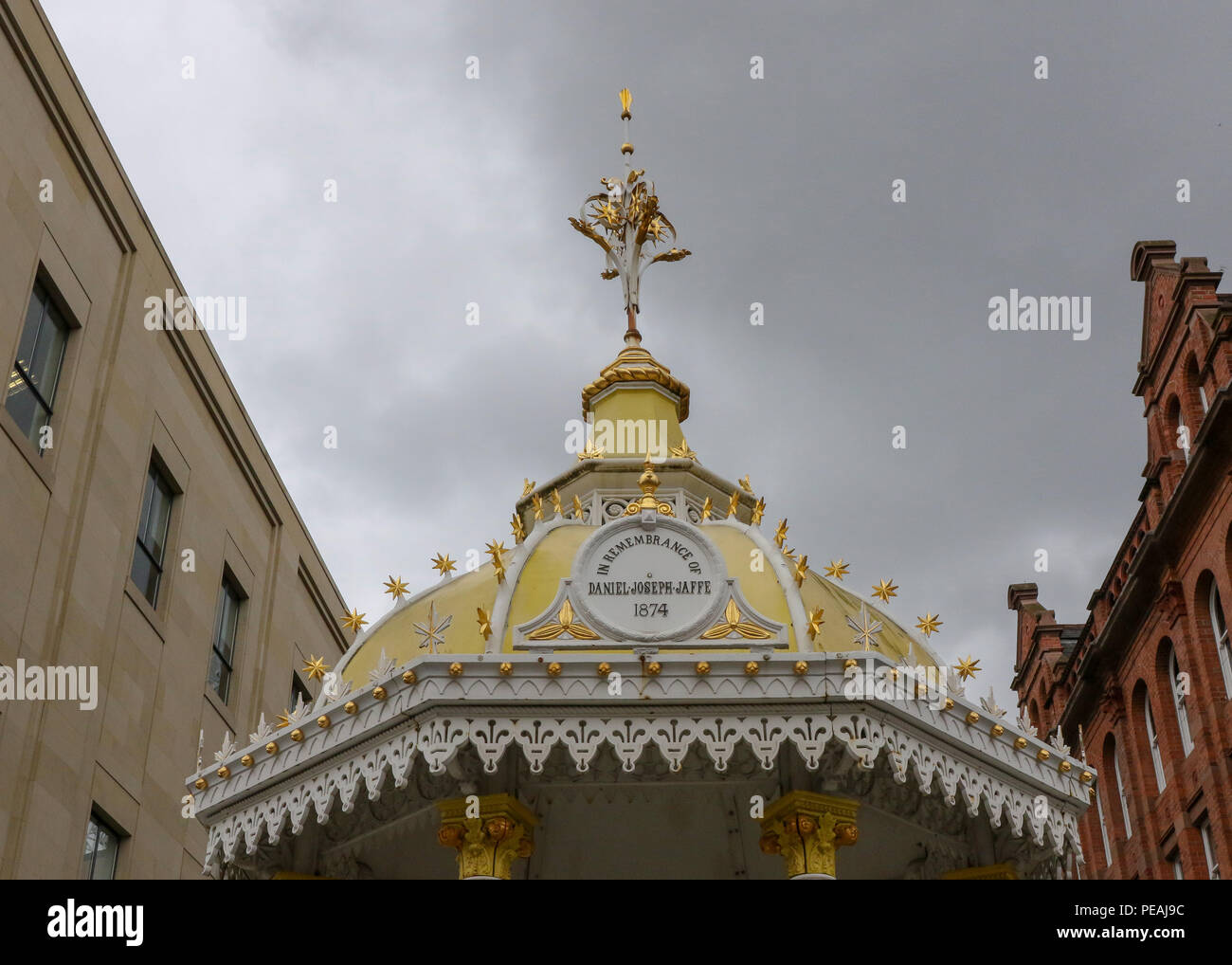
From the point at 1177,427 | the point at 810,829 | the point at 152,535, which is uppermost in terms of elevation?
the point at 1177,427

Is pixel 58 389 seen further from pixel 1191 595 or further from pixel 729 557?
pixel 1191 595

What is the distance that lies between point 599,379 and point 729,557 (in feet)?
14.8

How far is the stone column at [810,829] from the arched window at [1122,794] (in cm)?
3125

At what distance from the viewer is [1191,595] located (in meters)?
34.6

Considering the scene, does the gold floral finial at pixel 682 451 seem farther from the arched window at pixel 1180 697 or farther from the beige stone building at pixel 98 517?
the arched window at pixel 1180 697

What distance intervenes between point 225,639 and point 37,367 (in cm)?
910

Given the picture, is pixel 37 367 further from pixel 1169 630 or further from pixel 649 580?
pixel 1169 630

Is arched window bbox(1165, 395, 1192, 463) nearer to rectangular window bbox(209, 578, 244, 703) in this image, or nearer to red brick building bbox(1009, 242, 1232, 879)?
red brick building bbox(1009, 242, 1232, 879)

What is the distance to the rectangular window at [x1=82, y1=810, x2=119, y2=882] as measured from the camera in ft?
71.4

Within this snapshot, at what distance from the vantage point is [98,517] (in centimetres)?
2261

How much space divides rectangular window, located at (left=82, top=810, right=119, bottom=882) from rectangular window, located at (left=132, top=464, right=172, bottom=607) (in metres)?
4.24

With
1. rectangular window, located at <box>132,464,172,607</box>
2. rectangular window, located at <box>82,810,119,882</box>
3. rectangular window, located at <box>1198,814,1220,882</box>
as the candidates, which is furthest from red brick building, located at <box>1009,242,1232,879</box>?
rectangular window, located at <box>82,810,119,882</box>

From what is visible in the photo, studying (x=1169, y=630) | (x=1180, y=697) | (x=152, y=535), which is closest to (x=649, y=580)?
(x=152, y=535)
